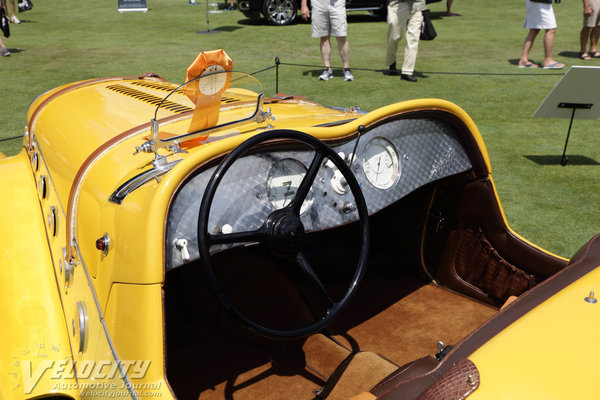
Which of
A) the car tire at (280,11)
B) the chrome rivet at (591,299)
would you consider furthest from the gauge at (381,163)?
the car tire at (280,11)

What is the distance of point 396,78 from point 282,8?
537 centimetres

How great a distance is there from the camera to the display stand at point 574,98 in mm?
5094

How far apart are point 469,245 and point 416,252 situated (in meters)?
0.35

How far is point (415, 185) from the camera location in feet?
8.34

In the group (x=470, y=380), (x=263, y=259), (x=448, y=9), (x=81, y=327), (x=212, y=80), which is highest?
(x=448, y=9)

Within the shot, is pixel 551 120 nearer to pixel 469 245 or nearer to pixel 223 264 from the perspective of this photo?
pixel 469 245

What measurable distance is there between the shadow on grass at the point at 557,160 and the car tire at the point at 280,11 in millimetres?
8708

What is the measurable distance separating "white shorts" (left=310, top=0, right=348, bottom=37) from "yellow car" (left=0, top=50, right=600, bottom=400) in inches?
209

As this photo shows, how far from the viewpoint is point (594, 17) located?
29.6ft

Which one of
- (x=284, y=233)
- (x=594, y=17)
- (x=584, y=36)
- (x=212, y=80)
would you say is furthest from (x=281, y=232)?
(x=584, y=36)

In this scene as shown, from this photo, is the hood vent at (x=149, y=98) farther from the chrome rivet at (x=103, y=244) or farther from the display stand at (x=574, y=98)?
the display stand at (x=574, y=98)

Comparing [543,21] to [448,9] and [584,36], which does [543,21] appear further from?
[448,9]

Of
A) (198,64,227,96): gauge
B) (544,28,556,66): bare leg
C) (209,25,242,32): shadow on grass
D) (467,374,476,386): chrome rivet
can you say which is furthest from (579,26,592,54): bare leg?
(467,374,476,386): chrome rivet

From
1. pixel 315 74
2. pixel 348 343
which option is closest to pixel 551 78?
pixel 315 74
